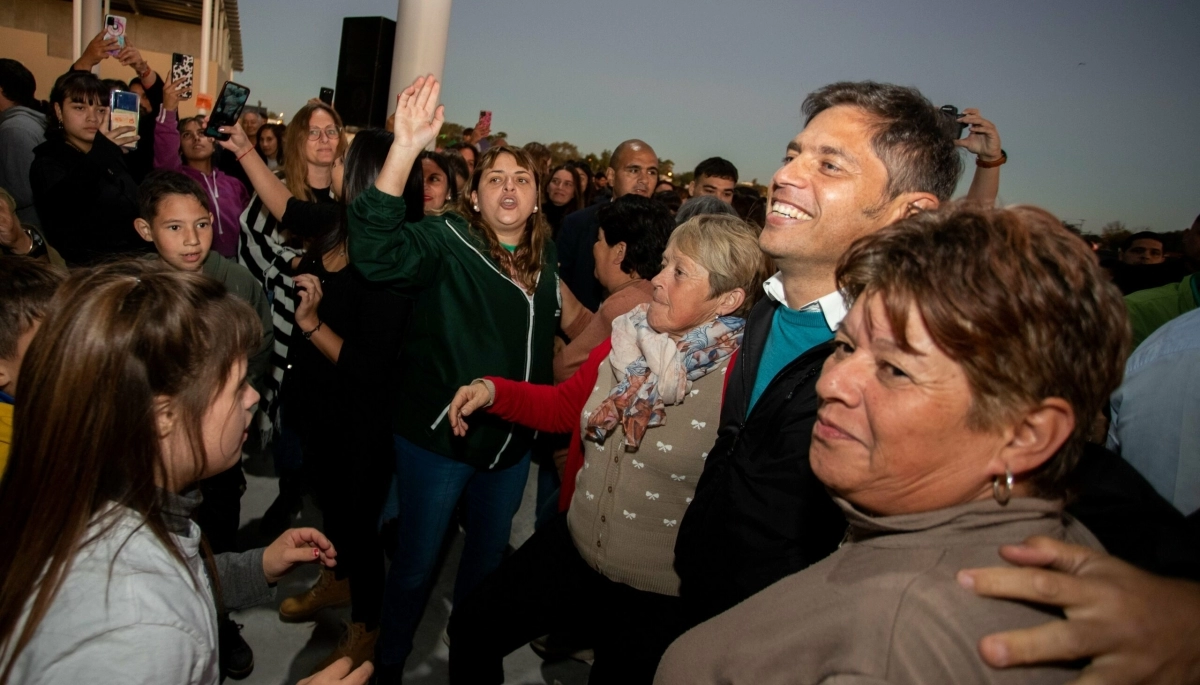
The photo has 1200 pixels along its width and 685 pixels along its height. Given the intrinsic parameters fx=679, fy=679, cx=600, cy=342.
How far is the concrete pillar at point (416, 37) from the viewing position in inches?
258

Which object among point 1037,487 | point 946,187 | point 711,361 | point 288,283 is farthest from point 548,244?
point 1037,487

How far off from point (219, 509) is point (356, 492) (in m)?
0.56

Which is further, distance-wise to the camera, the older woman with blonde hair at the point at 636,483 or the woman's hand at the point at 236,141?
the woman's hand at the point at 236,141

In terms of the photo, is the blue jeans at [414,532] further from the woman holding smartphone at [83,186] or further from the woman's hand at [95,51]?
the woman's hand at [95,51]

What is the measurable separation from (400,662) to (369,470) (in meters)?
0.75

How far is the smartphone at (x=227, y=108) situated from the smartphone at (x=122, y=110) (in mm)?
854

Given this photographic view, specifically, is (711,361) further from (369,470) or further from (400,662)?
(400,662)

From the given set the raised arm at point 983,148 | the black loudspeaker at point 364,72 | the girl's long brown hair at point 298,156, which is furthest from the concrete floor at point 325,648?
the black loudspeaker at point 364,72

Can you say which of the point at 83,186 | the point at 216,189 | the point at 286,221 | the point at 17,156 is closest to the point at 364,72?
the point at 216,189

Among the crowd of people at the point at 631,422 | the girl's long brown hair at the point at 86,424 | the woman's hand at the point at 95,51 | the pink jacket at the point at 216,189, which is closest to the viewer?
the crowd of people at the point at 631,422

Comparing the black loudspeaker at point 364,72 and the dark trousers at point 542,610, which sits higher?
the black loudspeaker at point 364,72

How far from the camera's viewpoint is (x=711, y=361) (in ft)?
6.73

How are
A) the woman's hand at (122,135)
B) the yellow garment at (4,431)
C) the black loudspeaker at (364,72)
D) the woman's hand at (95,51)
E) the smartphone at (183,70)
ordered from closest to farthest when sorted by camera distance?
the yellow garment at (4,431) → the woman's hand at (122,135) → the woman's hand at (95,51) → the smartphone at (183,70) → the black loudspeaker at (364,72)

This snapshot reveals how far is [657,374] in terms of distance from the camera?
203 centimetres
